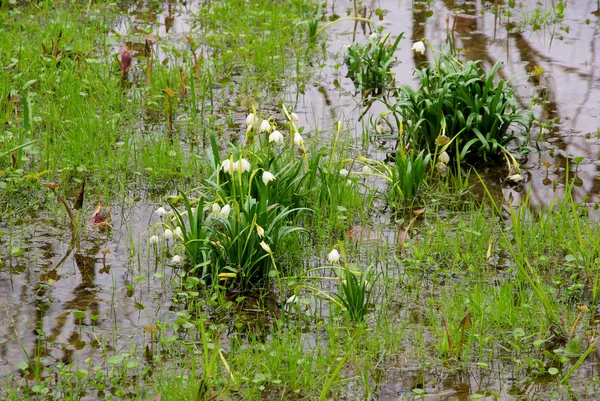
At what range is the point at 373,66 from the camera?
6789mm

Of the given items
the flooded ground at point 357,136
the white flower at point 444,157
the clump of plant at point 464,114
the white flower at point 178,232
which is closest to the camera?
the flooded ground at point 357,136

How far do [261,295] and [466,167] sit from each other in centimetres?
210

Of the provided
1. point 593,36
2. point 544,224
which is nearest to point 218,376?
point 544,224

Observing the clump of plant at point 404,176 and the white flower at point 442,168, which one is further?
the white flower at point 442,168

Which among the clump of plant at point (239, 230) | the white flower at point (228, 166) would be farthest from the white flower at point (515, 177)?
the white flower at point (228, 166)

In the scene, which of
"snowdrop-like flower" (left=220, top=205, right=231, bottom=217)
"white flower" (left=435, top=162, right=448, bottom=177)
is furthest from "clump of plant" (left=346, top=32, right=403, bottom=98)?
"snowdrop-like flower" (left=220, top=205, right=231, bottom=217)

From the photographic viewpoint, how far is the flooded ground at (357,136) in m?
3.60

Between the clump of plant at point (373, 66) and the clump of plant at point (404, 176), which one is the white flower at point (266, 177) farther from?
the clump of plant at point (373, 66)

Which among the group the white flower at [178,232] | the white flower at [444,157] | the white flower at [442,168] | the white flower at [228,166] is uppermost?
the white flower at [228,166]

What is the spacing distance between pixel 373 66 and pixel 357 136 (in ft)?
3.56

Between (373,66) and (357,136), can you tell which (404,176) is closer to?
(357,136)

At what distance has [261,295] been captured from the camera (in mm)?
4070

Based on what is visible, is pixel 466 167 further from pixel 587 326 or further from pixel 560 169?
pixel 587 326

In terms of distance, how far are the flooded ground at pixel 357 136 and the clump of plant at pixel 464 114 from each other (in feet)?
0.81
